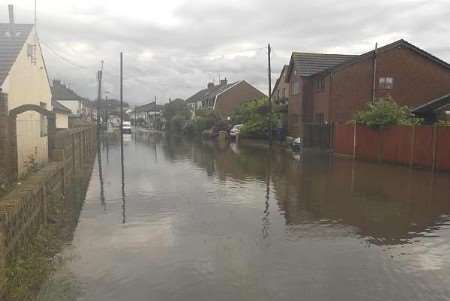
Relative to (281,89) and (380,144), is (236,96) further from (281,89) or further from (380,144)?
(380,144)

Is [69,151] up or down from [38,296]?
up

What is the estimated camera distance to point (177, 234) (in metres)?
8.48

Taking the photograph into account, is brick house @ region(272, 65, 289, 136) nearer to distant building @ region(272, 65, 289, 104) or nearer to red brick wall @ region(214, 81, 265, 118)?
distant building @ region(272, 65, 289, 104)

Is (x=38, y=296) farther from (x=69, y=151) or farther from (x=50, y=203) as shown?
(x=69, y=151)

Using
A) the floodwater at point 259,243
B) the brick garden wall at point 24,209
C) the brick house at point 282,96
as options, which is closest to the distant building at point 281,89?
the brick house at point 282,96

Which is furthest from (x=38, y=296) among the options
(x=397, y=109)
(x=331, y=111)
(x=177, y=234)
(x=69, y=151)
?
(x=331, y=111)

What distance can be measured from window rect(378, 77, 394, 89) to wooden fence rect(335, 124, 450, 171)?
8599 millimetres

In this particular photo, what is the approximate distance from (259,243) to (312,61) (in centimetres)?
3110

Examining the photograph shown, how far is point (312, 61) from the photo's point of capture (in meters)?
36.9

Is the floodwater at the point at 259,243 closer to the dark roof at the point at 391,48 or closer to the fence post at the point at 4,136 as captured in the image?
the fence post at the point at 4,136

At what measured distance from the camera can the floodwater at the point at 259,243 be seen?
5.81 m

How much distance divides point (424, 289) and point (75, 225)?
21.1 feet

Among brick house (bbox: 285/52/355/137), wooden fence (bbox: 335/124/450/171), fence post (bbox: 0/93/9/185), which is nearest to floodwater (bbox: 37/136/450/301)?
fence post (bbox: 0/93/9/185)

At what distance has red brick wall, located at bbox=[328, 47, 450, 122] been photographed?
32000 mm
